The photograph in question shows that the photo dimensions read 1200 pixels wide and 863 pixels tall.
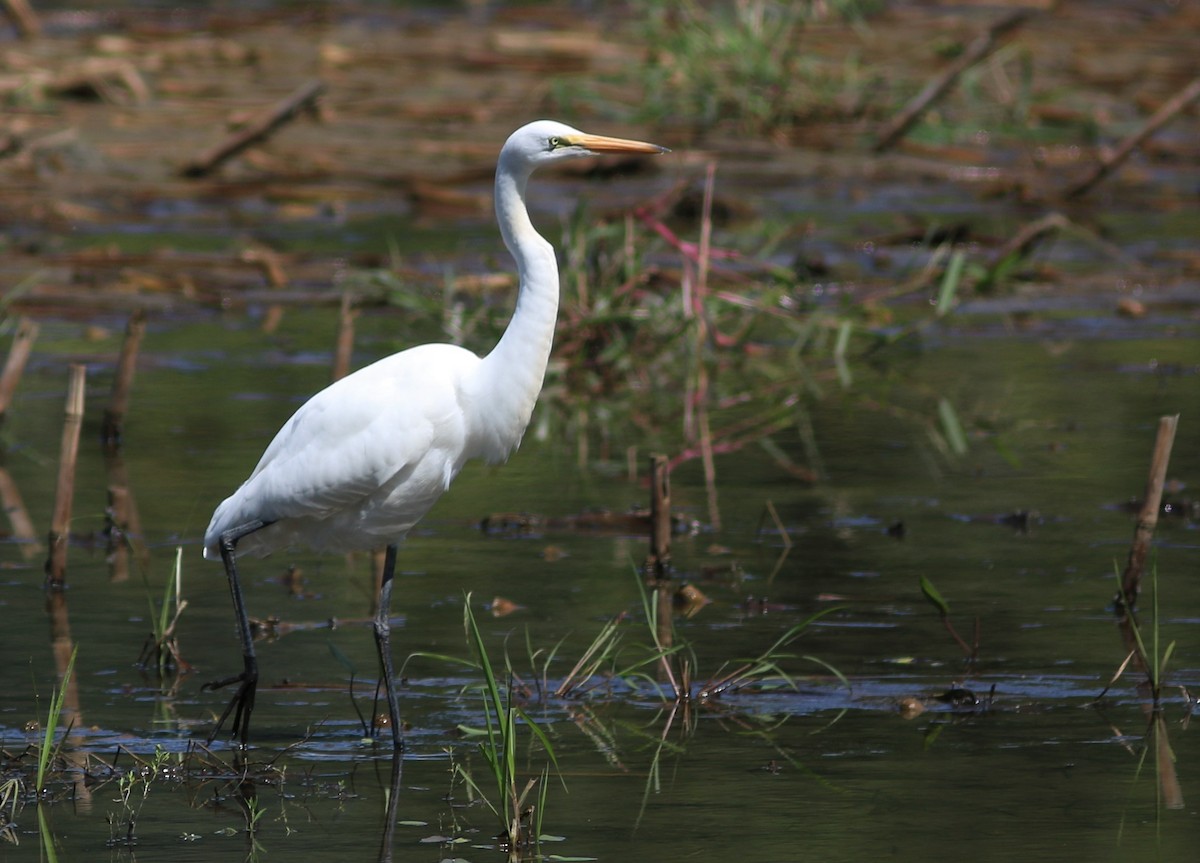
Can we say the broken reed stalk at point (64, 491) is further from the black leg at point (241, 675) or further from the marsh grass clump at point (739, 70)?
the marsh grass clump at point (739, 70)

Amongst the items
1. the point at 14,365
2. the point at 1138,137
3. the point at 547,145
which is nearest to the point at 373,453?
the point at 547,145

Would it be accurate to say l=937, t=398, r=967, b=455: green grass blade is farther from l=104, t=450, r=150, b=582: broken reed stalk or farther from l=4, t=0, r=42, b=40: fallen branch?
l=4, t=0, r=42, b=40: fallen branch

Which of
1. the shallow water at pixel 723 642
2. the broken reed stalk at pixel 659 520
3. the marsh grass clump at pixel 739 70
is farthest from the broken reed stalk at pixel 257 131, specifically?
the broken reed stalk at pixel 659 520

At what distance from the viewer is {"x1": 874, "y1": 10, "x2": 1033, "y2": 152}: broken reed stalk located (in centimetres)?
1555

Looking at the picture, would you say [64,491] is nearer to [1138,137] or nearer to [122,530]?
[122,530]

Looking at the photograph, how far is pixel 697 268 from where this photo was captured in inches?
465

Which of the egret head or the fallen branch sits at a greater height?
the egret head

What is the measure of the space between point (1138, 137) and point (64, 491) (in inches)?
382

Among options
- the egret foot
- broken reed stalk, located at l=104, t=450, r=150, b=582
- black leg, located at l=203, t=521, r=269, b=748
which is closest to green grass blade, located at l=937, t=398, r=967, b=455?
broken reed stalk, located at l=104, t=450, r=150, b=582

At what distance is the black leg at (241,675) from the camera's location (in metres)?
5.44

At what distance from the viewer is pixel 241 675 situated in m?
5.61

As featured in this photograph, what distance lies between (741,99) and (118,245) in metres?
5.89

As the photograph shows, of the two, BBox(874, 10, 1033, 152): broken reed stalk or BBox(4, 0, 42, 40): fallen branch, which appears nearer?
BBox(874, 10, 1033, 152): broken reed stalk

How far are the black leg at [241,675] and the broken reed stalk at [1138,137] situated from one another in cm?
985
